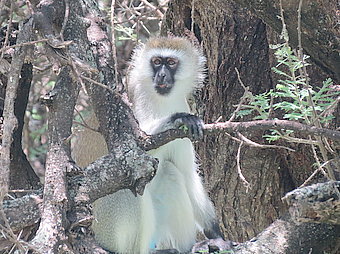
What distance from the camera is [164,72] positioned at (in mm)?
3682

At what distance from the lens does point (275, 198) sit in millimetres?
3730

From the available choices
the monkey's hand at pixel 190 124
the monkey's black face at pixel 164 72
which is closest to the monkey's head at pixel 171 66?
the monkey's black face at pixel 164 72

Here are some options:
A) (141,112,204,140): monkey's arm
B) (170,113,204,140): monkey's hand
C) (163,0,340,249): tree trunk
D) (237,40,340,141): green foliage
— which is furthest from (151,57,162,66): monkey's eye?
(237,40,340,141): green foliage

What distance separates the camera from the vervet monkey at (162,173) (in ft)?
10.3

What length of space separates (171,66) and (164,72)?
24 cm

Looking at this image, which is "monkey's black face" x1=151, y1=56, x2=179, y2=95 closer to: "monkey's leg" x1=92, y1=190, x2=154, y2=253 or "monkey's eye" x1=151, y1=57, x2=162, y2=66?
"monkey's eye" x1=151, y1=57, x2=162, y2=66

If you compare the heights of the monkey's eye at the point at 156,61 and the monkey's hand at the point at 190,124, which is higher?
the monkey's eye at the point at 156,61

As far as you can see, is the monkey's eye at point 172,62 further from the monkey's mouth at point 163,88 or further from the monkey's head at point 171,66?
the monkey's mouth at point 163,88

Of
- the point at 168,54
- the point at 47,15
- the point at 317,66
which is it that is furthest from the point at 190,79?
the point at 47,15

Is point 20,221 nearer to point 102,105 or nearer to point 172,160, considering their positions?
point 102,105

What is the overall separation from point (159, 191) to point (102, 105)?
3.54 feet

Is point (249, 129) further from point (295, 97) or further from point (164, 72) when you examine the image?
point (164, 72)

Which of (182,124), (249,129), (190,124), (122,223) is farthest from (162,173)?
(249,129)

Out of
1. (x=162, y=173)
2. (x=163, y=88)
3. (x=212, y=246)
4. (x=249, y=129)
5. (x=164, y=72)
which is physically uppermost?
(x=164, y=72)
